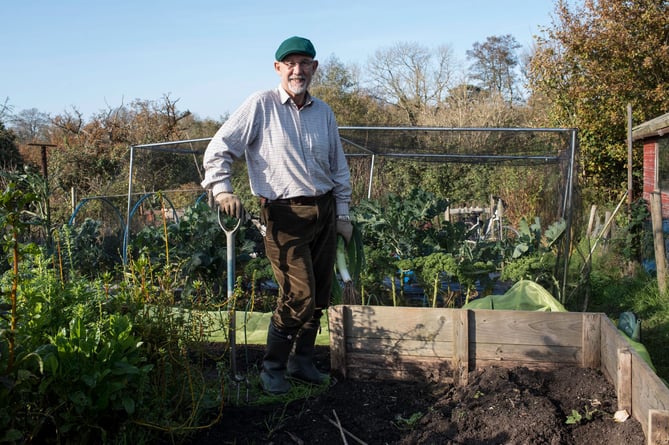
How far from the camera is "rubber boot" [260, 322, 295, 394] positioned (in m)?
3.32

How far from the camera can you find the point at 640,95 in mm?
11891

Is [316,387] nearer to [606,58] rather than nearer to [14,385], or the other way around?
[14,385]

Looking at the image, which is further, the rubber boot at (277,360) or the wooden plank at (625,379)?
the rubber boot at (277,360)

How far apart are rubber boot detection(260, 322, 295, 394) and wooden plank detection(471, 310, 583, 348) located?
99 centimetres

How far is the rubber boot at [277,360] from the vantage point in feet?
10.9

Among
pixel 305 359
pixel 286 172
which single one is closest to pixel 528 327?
pixel 305 359

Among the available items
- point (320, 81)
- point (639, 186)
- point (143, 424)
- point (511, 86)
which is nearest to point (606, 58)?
point (639, 186)

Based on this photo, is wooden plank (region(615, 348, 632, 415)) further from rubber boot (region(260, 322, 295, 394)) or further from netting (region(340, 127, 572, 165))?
netting (region(340, 127, 572, 165))

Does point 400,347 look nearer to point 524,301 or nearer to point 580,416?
point 524,301

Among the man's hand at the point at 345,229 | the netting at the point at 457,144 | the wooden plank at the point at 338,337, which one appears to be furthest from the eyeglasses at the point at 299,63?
the netting at the point at 457,144

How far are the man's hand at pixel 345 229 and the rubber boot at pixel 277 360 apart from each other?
2.08 ft

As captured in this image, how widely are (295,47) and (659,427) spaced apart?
224cm

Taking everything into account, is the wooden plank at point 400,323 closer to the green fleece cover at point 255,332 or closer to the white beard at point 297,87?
the green fleece cover at point 255,332

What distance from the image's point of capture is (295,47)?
10.3 feet
